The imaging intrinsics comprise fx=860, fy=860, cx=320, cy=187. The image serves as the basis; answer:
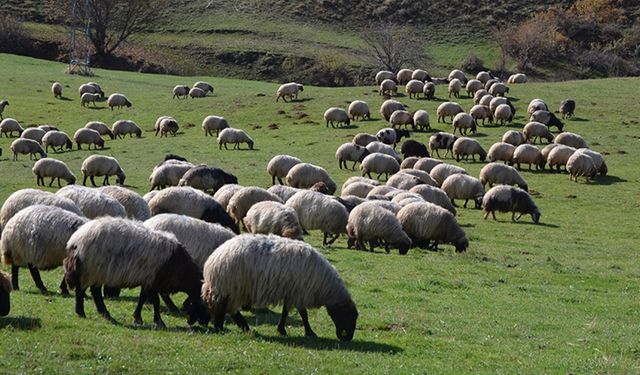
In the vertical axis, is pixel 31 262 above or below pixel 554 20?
below

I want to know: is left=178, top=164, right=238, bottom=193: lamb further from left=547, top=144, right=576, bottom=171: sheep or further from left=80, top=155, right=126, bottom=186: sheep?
left=547, top=144, right=576, bottom=171: sheep

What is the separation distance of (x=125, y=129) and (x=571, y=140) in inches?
906

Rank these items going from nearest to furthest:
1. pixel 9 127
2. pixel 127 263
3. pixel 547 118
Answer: pixel 127 263 < pixel 9 127 < pixel 547 118

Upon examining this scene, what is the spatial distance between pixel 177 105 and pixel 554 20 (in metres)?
53.2

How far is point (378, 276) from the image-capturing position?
18016mm

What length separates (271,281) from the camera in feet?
38.9

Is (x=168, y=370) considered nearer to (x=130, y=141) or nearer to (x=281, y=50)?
(x=130, y=141)

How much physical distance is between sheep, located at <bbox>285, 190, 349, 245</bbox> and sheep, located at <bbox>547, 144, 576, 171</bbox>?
61.8 ft

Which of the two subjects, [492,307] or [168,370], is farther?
[492,307]

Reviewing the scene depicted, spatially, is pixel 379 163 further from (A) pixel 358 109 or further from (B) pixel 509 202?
(A) pixel 358 109

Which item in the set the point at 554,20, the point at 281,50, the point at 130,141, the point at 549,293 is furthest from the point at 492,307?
the point at 554,20

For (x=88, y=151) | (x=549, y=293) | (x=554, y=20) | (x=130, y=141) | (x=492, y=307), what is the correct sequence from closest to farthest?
(x=492, y=307) → (x=549, y=293) → (x=88, y=151) → (x=130, y=141) → (x=554, y=20)

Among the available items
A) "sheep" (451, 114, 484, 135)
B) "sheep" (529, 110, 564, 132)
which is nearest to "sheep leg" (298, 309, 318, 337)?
"sheep" (451, 114, 484, 135)

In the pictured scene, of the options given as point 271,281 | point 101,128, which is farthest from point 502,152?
point 271,281
